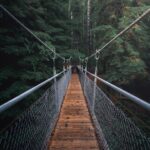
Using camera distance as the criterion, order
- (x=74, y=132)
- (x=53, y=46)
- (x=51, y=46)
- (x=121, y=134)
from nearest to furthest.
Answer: (x=121, y=134), (x=74, y=132), (x=51, y=46), (x=53, y=46)

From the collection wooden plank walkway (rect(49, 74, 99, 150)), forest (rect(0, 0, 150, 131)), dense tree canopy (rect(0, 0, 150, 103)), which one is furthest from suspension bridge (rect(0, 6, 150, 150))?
dense tree canopy (rect(0, 0, 150, 103))

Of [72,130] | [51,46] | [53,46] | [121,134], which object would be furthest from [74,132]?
[53,46]

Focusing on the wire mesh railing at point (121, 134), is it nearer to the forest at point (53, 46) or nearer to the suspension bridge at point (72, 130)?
the suspension bridge at point (72, 130)

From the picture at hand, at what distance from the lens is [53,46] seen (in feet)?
27.3

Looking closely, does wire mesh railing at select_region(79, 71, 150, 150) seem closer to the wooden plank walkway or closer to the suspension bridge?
the suspension bridge

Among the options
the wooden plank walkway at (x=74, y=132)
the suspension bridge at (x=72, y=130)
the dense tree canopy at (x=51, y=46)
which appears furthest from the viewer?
the dense tree canopy at (x=51, y=46)

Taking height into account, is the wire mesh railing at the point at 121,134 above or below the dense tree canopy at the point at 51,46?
below

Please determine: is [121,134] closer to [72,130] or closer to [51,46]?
[72,130]

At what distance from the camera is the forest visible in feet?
25.8

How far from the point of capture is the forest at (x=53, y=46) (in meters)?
7.87

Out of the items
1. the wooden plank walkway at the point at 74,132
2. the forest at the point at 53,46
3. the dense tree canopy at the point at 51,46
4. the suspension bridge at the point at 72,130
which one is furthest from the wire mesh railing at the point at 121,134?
the dense tree canopy at the point at 51,46

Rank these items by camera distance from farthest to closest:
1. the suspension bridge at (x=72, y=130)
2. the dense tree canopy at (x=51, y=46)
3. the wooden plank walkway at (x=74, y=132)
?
the dense tree canopy at (x=51, y=46) → the wooden plank walkway at (x=74, y=132) → the suspension bridge at (x=72, y=130)

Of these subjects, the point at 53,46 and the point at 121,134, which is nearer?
the point at 121,134

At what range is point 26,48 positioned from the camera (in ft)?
26.4
